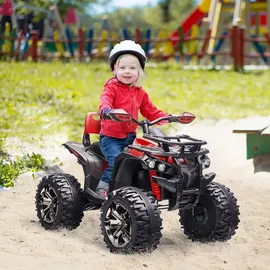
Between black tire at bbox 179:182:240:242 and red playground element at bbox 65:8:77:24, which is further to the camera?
red playground element at bbox 65:8:77:24

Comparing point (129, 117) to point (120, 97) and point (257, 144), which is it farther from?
point (257, 144)

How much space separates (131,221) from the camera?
150 inches

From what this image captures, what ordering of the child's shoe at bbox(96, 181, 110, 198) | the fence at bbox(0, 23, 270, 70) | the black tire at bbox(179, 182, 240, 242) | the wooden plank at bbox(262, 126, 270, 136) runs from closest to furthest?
the black tire at bbox(179, 182, 240, 242) < the child's shoe at bbox(96, 181, 110, 198) < the wooden plank at bbox(262, 126, 270, 136) < the fence at bbox(0, 23, 270, 70)

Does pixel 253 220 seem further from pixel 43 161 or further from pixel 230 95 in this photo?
pixel 230 95

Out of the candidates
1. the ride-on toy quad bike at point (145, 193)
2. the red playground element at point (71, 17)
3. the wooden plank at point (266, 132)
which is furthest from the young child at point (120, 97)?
the red playground element at point (71, 17)

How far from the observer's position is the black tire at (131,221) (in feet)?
12.3

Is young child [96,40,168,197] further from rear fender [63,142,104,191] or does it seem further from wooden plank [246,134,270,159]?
wooden plank [246,134,270,159]

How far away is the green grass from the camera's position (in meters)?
8.52

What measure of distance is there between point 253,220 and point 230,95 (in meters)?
6.69

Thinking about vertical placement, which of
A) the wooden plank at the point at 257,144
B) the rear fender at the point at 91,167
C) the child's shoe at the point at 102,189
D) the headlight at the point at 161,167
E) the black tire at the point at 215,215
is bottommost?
the wooden plank at the point at 257,144

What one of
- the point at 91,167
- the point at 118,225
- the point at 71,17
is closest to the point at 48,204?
the point at 91,167

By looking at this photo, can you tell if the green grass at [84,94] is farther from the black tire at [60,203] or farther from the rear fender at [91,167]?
the rear fender at [91,167]

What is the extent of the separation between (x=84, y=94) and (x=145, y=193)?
23.2 ft

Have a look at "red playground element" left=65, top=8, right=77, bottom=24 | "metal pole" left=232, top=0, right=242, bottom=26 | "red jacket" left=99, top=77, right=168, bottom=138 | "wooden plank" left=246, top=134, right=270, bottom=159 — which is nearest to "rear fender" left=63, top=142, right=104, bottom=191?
"red jacket" left=99, top=77, right=168, bottom=138
